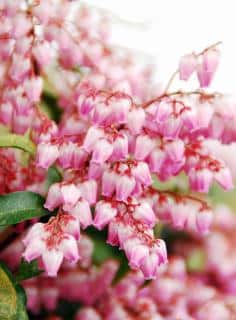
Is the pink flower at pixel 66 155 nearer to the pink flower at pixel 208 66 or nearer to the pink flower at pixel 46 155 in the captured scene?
the pink flower at pixel 46 155

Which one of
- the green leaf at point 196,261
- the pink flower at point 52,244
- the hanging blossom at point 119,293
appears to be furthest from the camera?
the green leaf at point 196,261

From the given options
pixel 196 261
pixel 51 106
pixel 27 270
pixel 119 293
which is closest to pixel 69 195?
pixel 27 270

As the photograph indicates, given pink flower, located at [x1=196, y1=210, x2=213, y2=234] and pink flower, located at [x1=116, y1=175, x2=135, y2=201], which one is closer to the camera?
pink flower, located at [x1=116, y1=175, x2=135, y2=201]

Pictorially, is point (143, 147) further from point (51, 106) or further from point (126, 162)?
point (51, 106)

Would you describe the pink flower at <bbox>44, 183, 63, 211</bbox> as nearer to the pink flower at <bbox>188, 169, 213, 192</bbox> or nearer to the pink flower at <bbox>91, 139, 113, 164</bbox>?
the pink flower at <bbox>91, 139, 113, 164</bbox>

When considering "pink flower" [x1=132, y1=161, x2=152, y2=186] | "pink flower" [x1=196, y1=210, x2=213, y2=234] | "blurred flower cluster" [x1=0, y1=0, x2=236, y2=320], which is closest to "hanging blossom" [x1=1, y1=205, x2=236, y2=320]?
"blurred flower cluster" [x1=0, y1=0, x2=236, y2=320]

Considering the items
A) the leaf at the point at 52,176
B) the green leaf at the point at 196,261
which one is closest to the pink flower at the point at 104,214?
the leaf at the point at 52,176

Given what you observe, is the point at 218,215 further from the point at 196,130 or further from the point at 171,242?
the point at 196,130
